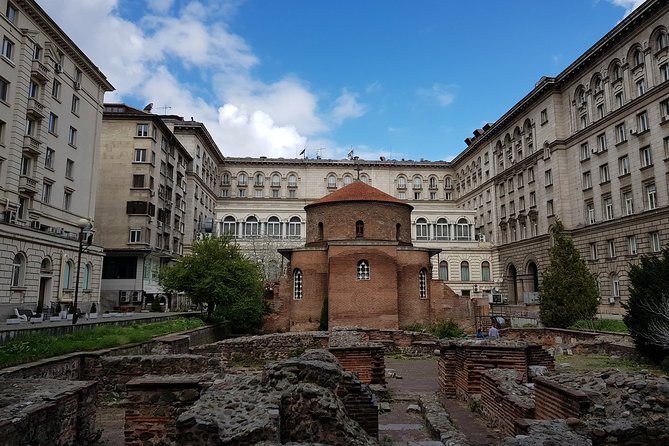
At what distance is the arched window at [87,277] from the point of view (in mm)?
31625

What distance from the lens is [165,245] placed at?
45094 millimetres

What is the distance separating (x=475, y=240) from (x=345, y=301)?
3257cm

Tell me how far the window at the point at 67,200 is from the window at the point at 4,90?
24.3 ft

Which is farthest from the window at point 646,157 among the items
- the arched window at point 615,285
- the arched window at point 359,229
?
the arched window at point 359,229

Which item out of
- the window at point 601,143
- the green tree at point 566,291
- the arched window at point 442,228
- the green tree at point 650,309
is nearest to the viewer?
the green tree at point 650,309

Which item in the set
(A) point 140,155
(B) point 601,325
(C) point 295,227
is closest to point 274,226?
(C) point 295,227

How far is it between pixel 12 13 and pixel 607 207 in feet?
132

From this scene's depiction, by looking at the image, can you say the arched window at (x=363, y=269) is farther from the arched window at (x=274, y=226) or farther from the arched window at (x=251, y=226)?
the arched window at (x=251, y=226)

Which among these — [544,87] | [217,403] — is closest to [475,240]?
[544,87]

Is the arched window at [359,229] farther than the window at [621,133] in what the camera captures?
No

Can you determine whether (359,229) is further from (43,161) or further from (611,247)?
(43,161)

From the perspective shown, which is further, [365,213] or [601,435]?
[365,213]

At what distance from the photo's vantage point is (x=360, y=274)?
96.1 ft

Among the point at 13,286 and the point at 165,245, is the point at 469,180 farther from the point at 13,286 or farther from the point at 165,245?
the point at 13,286
